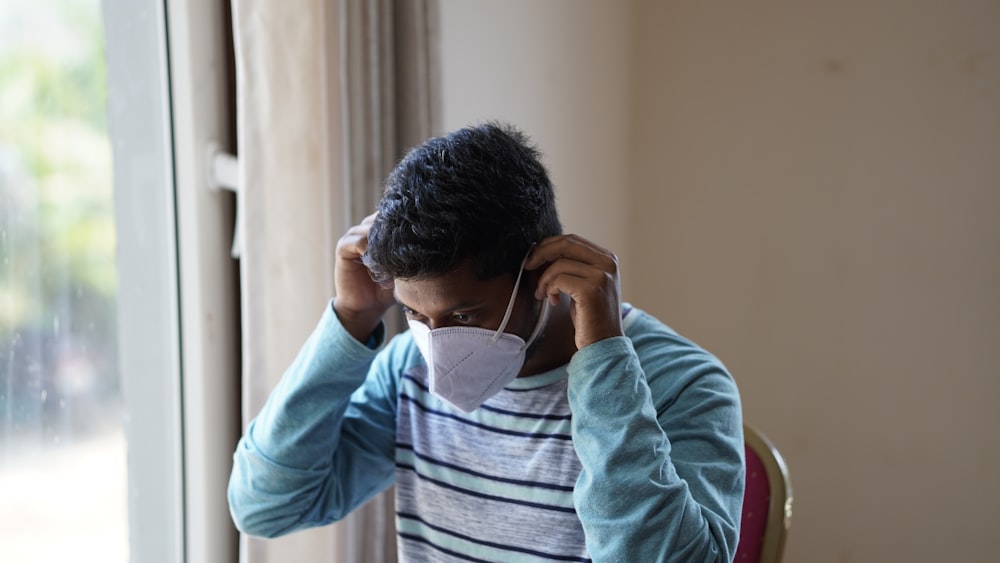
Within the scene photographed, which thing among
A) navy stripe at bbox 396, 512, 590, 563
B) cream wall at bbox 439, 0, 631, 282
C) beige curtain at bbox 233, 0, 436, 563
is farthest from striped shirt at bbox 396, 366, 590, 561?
cream wall at bbox 439, 0, 631, 282

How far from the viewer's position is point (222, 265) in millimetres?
1532

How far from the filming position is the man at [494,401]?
91cm

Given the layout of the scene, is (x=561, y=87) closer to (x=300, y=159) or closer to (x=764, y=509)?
(x=300, y=159)

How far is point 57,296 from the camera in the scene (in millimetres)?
1352

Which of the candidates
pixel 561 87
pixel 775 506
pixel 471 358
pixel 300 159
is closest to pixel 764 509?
pixel 775 506

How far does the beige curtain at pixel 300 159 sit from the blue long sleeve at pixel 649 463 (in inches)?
22.4

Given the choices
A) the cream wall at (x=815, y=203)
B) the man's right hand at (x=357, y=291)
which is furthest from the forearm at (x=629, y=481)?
the cream wall at (x=815, y=203)

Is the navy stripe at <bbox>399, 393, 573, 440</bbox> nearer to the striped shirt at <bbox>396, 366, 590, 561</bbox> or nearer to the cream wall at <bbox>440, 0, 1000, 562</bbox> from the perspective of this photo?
the striped shirt at <bbox>396, 366, 590, 561</bbox>

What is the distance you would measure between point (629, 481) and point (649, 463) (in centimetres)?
3

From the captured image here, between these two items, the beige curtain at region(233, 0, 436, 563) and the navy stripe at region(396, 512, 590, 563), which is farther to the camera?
the beige curtain at region(233, 0, 436, 563)

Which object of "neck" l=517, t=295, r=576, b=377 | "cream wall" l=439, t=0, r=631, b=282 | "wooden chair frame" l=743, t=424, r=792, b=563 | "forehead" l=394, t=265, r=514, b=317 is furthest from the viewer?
"cream wall" l=439, t=0, r=631, b=282

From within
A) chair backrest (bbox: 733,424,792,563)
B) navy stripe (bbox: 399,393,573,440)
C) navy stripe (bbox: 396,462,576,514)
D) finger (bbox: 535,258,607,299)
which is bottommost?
chair backrest (bbox: 733,424,792,563)

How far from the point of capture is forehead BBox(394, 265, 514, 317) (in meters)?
0.98

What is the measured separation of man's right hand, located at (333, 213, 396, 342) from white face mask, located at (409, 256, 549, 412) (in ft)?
0.30
